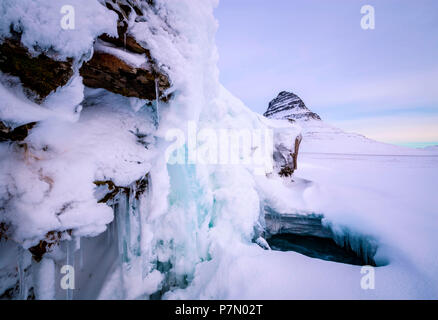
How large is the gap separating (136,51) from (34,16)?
101 centimetres

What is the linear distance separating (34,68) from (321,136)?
151 feet

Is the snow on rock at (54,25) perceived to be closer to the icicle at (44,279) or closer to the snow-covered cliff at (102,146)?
the snow-covered cliff at (102,146)

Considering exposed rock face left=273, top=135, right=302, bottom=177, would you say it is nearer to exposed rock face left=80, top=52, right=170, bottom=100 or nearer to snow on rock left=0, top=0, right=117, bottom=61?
exposed rock face left=80, top=52, right=170, bottom=100

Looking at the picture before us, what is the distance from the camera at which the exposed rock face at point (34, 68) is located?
153cm

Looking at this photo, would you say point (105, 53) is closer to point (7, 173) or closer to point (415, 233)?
point (7, 173)

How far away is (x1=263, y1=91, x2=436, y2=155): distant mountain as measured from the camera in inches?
1234

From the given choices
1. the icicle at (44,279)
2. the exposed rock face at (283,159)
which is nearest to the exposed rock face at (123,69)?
the icicle at (44,279)

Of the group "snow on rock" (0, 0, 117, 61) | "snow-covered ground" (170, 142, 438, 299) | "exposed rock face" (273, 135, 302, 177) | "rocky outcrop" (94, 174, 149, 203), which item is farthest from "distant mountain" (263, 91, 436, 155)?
"snow on rock" (0, 0, 117, 61)

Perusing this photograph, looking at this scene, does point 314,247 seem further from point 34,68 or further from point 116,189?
point 34,68

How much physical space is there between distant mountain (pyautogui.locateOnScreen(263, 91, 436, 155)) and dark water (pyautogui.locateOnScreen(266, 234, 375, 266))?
673 inches

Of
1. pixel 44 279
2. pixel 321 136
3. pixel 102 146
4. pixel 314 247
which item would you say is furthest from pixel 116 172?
pixel 321 136

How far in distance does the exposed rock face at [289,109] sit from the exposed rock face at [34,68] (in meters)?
50.8

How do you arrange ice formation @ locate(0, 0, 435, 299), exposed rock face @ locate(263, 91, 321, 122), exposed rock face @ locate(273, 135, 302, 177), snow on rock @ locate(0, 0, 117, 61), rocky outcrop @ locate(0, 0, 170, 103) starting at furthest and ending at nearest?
exposed rock face @ locate(263, 91, 321, 122) < exposed rock face @ locate(273, 135, 302, 177) < ice formation @ locate(0, 0, 435, 299) < rocky outcrop @ locate(0, 0, 170, 103) < snow on rock @ locate(0, 0, 117, 61)
